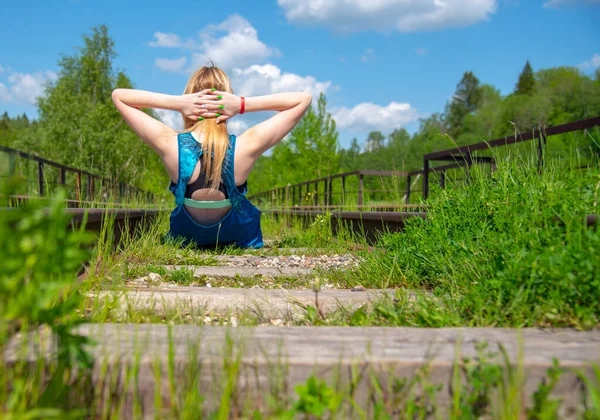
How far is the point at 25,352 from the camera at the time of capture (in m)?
1.04

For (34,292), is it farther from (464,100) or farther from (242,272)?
(464,100)

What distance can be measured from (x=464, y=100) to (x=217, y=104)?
100475 millimetres

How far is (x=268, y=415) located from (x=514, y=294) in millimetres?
1006

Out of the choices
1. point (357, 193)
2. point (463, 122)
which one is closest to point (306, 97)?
point (357, 193)

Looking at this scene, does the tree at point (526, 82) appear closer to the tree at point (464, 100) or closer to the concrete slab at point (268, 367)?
the tree at point (464, 100)

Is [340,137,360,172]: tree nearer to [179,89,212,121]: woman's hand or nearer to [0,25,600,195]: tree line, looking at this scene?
[0,25,600,195]: tree line

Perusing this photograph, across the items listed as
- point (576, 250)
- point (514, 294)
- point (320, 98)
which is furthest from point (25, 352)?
point (320, 98)

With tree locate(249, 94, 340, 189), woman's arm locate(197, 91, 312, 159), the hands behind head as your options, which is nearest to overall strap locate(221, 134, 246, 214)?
woman's arm locate(197, 91, 312, 159)

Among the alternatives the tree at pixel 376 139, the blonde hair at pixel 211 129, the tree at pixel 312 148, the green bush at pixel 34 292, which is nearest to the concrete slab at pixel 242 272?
the blonde hair at pixel 211 129

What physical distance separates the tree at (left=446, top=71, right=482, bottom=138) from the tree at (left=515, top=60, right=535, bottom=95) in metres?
7.69

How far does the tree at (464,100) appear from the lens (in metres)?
93.7

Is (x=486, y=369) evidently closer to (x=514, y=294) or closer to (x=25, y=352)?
(x=514, y=294)

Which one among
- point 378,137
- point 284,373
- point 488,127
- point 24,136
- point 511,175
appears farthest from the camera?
point 378,137

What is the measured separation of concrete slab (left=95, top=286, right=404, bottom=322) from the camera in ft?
6.25
